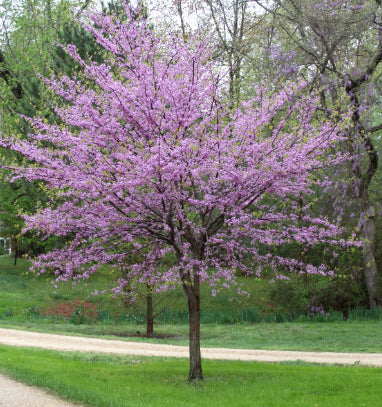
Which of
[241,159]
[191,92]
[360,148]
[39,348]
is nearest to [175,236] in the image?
[241,159]

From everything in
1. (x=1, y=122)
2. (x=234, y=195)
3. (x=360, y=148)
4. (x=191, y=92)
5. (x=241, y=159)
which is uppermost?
(x=1, y=122)

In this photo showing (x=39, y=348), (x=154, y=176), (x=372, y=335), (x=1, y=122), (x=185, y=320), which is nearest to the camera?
(x=154, y=176)

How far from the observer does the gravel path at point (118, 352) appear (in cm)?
785

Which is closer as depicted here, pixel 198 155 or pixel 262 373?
pixel 198 155

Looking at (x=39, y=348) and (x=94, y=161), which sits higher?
(x=94, y=161)

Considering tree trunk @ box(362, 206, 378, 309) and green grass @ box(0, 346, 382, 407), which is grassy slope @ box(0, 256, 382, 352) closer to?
green grass @ box(0, 346, 382, 407)

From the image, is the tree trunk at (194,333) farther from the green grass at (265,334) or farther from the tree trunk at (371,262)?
the tree trunk at (371,262)

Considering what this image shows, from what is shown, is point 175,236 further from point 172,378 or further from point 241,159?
point 172,378

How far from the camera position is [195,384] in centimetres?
804

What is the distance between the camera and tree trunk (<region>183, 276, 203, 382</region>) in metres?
8.31

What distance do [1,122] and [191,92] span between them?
1776 centimetres

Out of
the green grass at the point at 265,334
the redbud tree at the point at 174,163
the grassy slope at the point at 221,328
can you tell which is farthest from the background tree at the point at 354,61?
the redbud tree at the point at 174,163

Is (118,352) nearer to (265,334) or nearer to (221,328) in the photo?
(265,334)

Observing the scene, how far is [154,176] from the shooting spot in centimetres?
719
